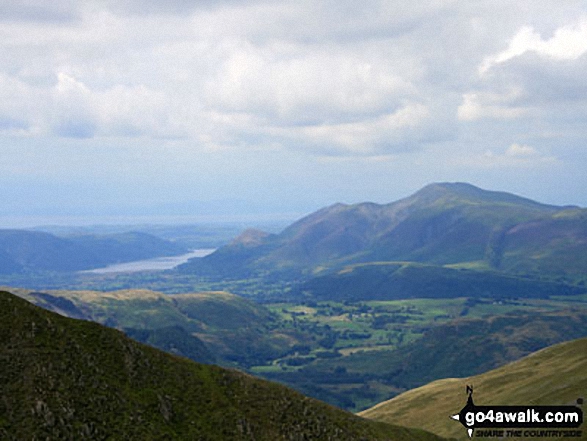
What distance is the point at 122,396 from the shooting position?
102312 mm

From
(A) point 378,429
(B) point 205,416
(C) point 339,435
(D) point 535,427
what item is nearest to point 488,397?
(D) point 535,427

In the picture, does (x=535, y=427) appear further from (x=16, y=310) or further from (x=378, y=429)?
(x=16, y=310)

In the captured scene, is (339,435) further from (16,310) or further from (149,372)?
(16,310)

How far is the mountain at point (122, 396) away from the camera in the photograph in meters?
93.4

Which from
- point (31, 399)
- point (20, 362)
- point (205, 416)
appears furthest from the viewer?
point (205, 416)

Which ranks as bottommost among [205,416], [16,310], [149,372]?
[205,416]

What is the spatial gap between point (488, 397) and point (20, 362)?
143m

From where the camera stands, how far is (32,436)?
287ft

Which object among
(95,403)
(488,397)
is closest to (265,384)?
(95,403)

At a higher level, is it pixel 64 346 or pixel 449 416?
pixel 64 346

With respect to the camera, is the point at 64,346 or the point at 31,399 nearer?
the point at 31,399

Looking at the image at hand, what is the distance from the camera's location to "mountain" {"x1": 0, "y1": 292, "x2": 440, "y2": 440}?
9338 centimetres

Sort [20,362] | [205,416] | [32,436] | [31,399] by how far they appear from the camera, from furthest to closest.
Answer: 1. [205,416]
2. [20,362]
3. [31,399]
4. [32,436]

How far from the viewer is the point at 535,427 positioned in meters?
124
